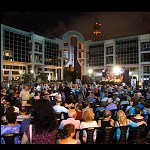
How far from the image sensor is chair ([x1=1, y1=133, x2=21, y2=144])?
510 cm

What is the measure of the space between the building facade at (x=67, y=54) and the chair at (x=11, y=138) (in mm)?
54400

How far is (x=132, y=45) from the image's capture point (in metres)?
73.4

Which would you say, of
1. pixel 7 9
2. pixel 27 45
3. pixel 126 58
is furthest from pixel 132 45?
pixel 7 9

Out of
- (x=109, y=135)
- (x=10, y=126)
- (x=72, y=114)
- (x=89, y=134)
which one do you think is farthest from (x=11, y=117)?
(x=72, y=114)

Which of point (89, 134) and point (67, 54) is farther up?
point (67, 54)

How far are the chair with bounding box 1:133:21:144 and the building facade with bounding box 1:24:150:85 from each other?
54400mm

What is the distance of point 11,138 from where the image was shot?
517 centimetres

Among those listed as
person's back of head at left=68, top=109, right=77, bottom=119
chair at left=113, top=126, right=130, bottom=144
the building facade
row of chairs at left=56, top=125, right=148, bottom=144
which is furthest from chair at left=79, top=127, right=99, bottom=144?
the building facade

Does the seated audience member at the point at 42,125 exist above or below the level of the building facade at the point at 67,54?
below

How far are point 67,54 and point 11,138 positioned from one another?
7805 cm

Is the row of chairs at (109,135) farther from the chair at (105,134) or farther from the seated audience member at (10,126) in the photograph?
the seated audience member at (10,126)

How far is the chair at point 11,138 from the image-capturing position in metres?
5.10

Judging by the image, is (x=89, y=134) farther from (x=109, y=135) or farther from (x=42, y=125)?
(x=42, y=125)

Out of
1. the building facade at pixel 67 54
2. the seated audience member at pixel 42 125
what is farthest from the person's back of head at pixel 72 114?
the building facade at pixel 67 54
